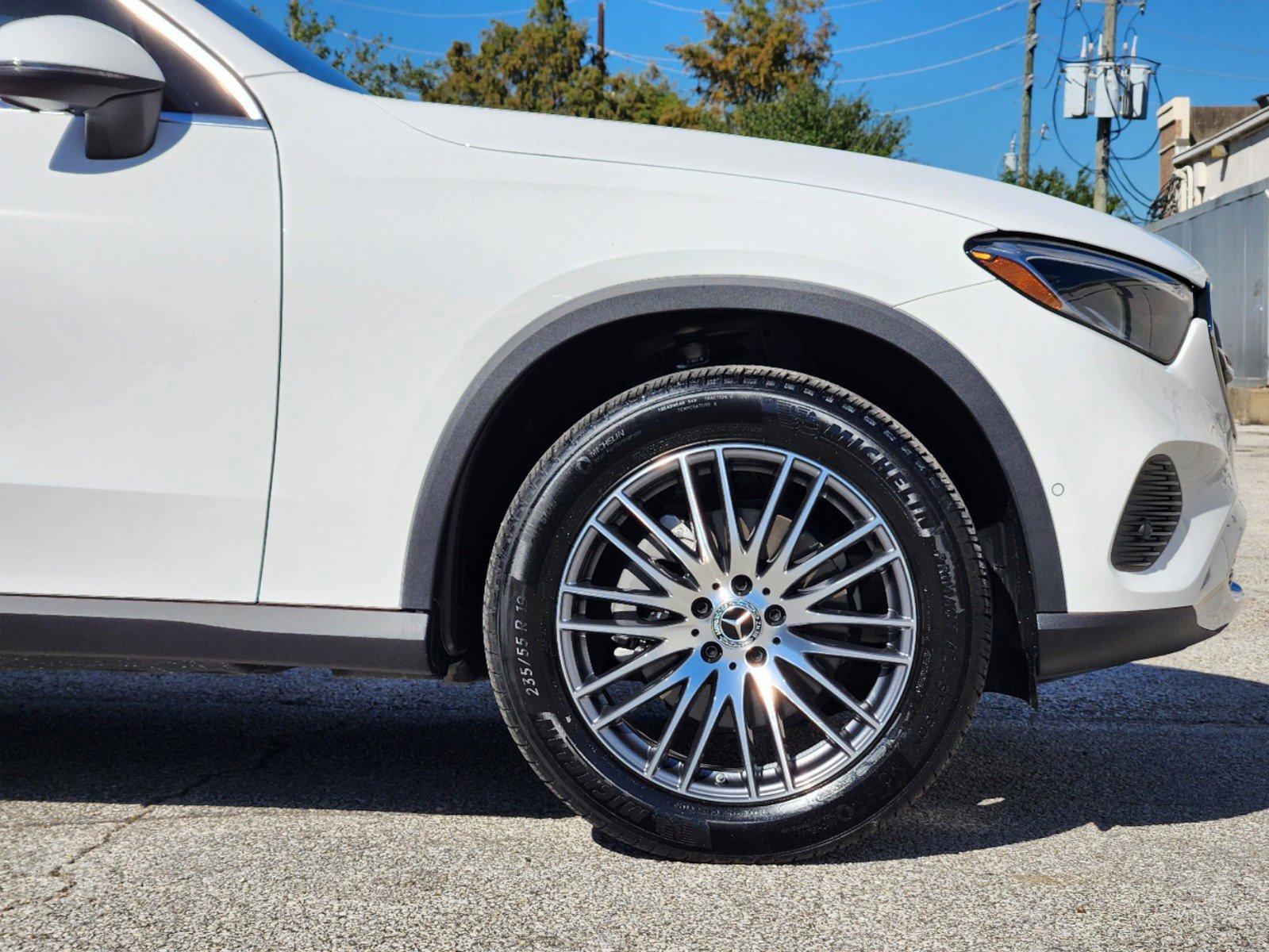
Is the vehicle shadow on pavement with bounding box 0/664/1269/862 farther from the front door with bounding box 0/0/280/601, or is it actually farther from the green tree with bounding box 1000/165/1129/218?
the green tree with bounding box 1000/165/1129/218

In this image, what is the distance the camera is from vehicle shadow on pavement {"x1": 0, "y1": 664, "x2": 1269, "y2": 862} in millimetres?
2627

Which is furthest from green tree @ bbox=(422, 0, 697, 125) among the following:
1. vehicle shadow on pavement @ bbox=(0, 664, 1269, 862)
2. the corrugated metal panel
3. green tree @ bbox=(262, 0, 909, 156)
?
vehicle shadow on pavement @ bbox=(0, 664, 1269, 862)

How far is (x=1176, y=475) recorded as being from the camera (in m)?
2.28

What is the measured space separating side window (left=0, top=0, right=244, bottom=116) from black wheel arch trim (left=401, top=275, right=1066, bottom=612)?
0.70 meters

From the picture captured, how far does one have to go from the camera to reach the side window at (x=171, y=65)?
7.69 ft

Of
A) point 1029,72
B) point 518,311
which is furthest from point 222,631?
point 1029,72

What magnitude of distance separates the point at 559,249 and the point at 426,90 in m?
44.2

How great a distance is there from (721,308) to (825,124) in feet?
115

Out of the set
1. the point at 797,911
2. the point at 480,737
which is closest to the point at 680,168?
the point at 797,911

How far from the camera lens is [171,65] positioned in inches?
93.6

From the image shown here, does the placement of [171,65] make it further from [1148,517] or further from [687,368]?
[1148,517]

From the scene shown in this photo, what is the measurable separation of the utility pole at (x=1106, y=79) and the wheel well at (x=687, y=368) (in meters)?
26.8

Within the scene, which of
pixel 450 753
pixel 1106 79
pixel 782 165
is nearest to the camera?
pixel 782 165

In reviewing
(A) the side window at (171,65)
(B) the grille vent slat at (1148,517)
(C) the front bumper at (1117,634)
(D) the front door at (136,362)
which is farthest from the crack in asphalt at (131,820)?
(B) the grille vent slat at (1148,517)
